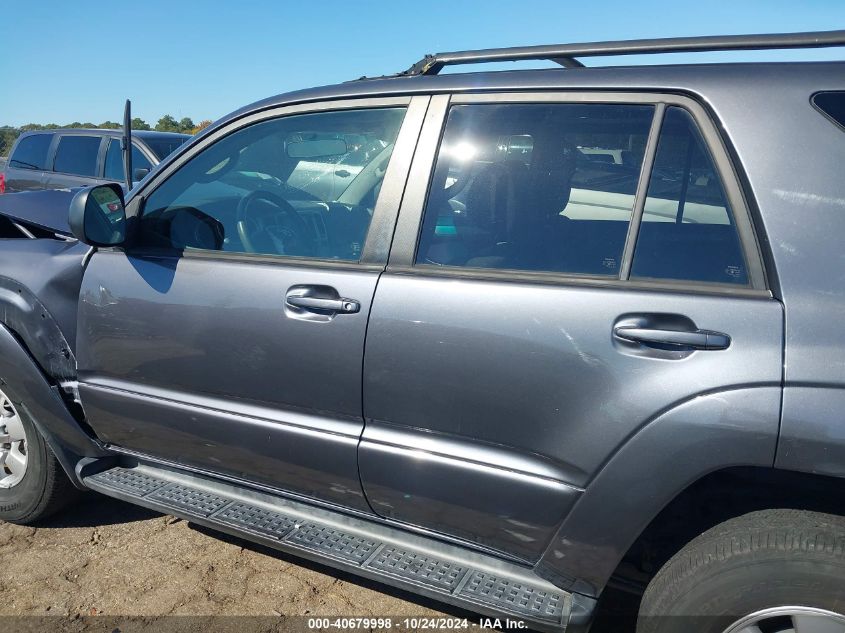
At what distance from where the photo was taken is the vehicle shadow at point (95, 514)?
→ 10.7ft

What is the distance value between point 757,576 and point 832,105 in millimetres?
1209

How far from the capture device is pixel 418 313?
2.15 meters

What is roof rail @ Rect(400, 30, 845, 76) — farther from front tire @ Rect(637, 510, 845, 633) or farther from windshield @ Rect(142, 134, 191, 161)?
windshield @ Rect(142, 134, 191, 161)

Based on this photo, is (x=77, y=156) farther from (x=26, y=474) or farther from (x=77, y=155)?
(x=26, y=474)

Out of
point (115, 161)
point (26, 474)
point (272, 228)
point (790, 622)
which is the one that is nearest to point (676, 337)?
point (790, 622)

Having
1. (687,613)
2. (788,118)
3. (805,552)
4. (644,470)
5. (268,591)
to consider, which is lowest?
(268,591)

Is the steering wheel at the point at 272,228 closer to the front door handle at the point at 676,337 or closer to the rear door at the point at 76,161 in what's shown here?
the front door handle at the point at 676,337

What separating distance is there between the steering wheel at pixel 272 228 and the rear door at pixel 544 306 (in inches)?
18.7

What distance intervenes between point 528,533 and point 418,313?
28.8 inches

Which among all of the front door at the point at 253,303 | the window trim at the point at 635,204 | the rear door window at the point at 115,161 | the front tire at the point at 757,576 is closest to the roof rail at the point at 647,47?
the window trim at the point at 635,204

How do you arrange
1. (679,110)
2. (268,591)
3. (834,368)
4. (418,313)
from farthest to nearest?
1. (268,591)
2. (418,313)
3. (679,110)
4. (834,368)

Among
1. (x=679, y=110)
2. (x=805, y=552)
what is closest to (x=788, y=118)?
(x=679, y=110)

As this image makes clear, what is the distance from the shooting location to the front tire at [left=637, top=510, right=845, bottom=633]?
1.73 metres

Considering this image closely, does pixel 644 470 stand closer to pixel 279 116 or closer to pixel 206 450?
pixel 206 450
